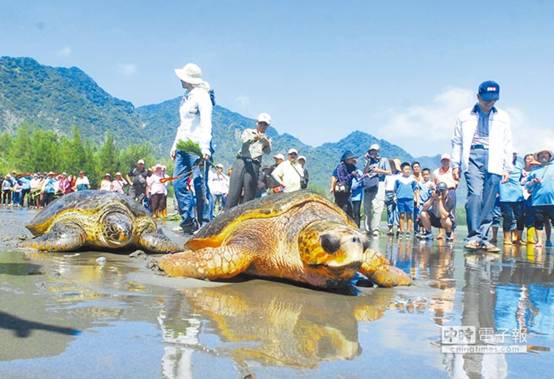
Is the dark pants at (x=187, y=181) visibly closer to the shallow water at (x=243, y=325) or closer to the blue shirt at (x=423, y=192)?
the shallow water at (x=243, y=325)

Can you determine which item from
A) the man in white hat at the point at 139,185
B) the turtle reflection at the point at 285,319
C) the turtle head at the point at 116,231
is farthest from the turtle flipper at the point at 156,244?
the man in white hat at the point at 139,185

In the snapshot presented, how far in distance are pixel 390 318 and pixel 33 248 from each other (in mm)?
4517

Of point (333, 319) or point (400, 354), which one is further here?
point (333, 319)

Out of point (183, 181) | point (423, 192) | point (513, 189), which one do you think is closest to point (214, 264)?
point (183, 181)

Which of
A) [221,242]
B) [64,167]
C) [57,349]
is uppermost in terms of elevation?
[64,167]

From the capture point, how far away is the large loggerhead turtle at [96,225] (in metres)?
6.12

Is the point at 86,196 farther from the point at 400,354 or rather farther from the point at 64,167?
the point at 64,167

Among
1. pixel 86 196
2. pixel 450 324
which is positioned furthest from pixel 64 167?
pixel 450 324

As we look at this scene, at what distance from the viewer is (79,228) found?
20.8ft

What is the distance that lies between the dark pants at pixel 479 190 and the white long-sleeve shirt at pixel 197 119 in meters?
4.26

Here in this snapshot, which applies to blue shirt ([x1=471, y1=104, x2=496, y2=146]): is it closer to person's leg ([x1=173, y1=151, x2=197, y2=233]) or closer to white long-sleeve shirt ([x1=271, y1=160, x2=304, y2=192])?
white long-sleeve shirt ([x1=271, y1=160, x2=304, y2=192])

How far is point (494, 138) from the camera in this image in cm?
801

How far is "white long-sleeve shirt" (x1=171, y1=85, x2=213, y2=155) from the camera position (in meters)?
8.50

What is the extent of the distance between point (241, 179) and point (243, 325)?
5.59m
